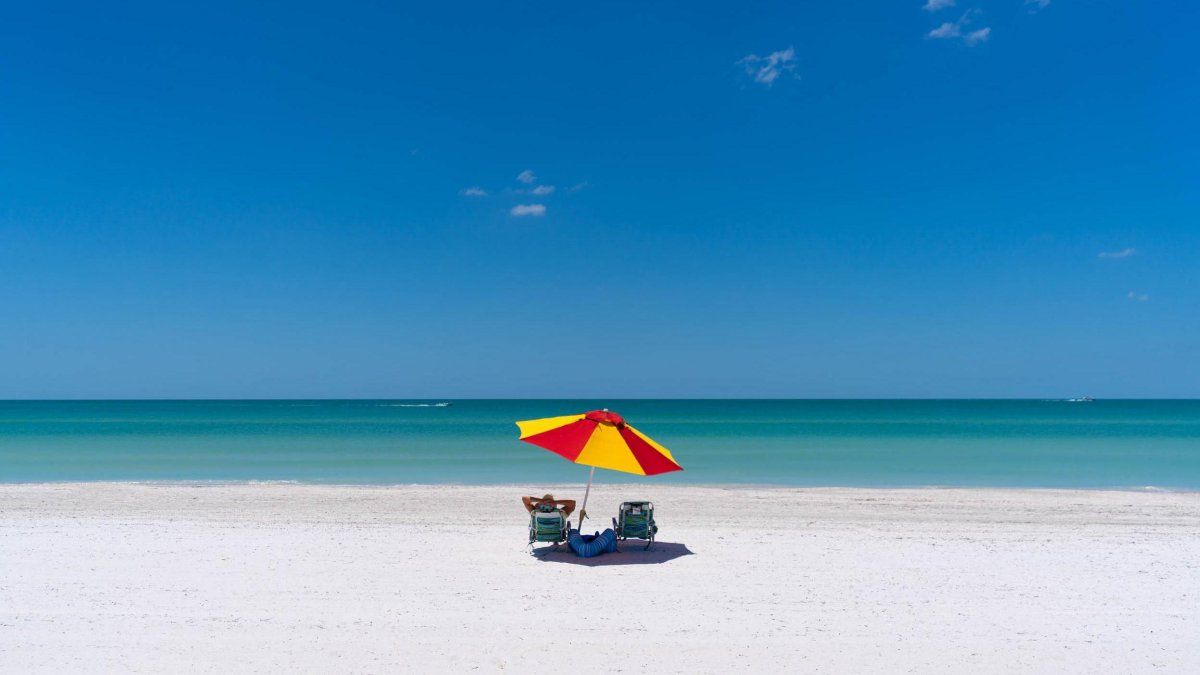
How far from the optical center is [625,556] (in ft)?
27.9

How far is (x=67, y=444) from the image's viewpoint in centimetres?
3262

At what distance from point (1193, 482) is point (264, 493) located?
21.4 meters

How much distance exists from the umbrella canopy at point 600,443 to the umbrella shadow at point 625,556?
98 centimetres

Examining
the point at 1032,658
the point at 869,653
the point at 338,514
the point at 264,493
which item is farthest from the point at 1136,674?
the point at 264,493

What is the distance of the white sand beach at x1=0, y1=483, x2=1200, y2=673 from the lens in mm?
5289

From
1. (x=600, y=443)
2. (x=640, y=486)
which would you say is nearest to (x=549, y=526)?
(x=600, y=443)

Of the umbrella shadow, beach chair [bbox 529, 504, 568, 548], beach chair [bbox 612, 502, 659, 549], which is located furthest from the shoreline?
beach chair [bbox 529, 504, 568, 548]

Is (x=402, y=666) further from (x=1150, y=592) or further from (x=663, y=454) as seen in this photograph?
(x=1150, y=592)

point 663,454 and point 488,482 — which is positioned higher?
point 663,454

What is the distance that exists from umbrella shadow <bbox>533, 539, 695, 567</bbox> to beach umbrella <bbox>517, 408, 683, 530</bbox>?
0.66m

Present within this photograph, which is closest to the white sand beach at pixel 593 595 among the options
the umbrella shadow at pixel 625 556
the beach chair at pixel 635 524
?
the umbrella shadow at pixel 625 556

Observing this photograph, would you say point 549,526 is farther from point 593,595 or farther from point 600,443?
point 593,595

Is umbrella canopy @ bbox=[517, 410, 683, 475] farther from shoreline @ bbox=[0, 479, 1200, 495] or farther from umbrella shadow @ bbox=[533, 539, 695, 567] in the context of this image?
shoreline @ bbox=[0, 479, 1200, 495]

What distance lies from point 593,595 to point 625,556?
1704mm
